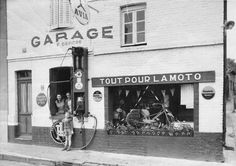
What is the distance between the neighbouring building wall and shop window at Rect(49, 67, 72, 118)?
90.3 inches

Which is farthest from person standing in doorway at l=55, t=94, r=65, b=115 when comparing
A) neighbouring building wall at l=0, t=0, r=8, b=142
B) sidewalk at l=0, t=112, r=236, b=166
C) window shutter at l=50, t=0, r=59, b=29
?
window shutter at l=50, t=0, r=59, b=29

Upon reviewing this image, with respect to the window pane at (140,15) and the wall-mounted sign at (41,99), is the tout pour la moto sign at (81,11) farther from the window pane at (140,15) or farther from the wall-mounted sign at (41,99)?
the wall-mounted sign at (41,99)

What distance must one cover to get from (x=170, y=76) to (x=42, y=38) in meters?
5.09

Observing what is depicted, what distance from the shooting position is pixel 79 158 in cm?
807

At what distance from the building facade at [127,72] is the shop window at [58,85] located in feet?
0.13

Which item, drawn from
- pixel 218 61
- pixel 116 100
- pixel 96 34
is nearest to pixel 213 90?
pixel 218 61

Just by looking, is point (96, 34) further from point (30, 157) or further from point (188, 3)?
point (30, 157)

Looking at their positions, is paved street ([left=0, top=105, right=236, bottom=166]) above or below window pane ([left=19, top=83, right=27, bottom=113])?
below

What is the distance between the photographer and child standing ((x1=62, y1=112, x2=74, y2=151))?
9.03 metres

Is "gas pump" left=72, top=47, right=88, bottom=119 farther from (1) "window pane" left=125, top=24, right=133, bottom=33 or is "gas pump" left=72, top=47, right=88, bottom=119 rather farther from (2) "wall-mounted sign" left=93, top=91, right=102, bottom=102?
(1) "window pane" left=125, top=24, right=133, bottom=33

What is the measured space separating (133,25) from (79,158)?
4535 millimetres

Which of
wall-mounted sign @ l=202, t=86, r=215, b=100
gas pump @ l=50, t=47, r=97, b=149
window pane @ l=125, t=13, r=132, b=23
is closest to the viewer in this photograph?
wall-mounted sign @ l=202, t=86, r=215, b=100

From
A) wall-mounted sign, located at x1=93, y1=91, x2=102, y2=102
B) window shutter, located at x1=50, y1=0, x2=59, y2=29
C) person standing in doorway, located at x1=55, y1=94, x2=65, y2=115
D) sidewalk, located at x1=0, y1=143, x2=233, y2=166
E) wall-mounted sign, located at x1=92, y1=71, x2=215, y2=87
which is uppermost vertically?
window shutter, located at x1=50, y1=0, x2=59, y2=29

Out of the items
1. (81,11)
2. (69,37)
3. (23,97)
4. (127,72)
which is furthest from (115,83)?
(23,97)
